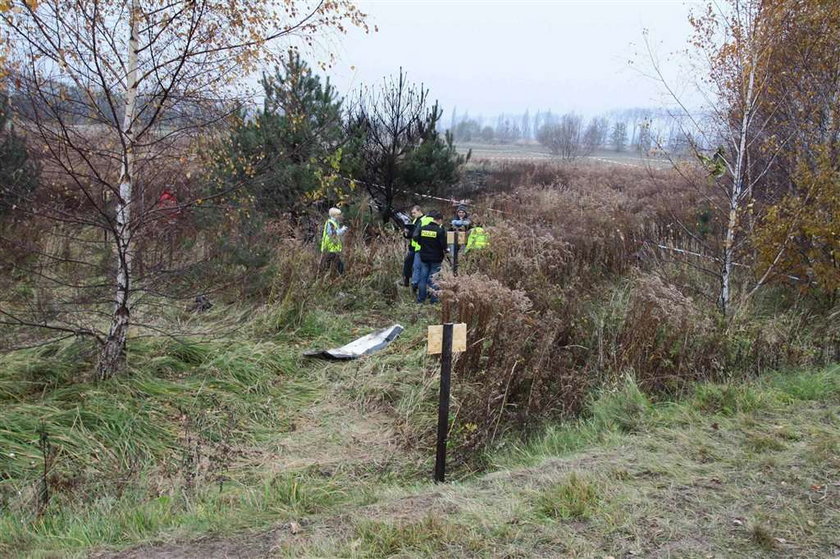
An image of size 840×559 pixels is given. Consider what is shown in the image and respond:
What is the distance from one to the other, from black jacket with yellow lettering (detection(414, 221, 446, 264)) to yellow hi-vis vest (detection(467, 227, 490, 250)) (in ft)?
2.58

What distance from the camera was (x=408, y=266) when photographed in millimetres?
10242

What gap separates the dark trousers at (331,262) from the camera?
9.58 metres

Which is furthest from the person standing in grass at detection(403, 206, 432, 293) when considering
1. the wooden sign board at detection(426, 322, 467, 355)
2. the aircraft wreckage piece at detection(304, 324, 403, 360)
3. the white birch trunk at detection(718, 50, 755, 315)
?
the wooden sign board at detection(426, 322, 467, 355)

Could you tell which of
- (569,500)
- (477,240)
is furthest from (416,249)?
(569,500)

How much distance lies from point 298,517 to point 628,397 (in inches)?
122

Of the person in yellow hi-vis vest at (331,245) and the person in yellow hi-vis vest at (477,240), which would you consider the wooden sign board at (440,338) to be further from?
the person in yellow hi-vis vest at (477,240)

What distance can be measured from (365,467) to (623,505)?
201 centimetres

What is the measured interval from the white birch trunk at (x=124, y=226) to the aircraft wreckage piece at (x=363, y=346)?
2.02 m

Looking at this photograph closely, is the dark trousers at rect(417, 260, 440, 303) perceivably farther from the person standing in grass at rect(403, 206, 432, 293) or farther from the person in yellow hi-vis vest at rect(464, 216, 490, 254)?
the person in yellow hi-vis vest at rect(464, 216, 490, 254)

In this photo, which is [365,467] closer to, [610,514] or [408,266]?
[610,514]

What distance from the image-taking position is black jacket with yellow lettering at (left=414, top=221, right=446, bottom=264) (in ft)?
31.6

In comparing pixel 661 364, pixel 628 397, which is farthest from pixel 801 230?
pixel 628 397

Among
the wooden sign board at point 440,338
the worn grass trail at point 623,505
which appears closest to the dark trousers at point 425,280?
the worn grass trail at point 623,505

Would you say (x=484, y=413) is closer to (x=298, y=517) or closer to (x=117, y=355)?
(x=298, y=517)
